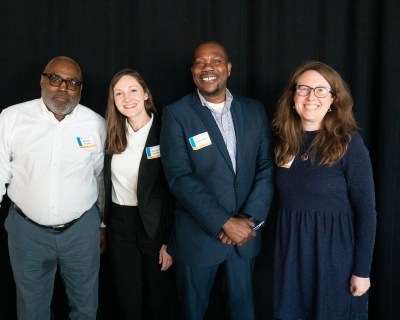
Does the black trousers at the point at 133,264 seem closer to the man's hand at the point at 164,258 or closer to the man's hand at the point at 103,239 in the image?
the man's hand at the point at 164,258

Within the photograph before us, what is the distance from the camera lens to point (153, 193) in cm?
204

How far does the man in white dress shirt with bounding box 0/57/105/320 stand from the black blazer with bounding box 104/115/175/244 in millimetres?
185

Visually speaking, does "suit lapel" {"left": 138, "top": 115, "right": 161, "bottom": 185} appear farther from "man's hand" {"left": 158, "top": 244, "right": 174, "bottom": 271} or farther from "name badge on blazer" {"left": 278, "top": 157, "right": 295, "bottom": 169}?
"name badge on blazer" {"left": 278, "top": 157, "right": 295, "bottom": 169}

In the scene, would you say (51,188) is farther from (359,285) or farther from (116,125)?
(359,285)

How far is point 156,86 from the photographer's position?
7.98ft

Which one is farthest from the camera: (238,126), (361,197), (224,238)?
(238,126)

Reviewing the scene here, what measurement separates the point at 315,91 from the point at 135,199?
A: 3.97 ft


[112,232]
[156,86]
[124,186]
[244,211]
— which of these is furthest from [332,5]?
[112,232]

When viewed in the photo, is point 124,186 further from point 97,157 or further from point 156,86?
point 156,86

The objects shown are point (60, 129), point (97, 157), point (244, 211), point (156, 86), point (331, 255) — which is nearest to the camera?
point (331, 255)

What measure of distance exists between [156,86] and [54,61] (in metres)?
0.69

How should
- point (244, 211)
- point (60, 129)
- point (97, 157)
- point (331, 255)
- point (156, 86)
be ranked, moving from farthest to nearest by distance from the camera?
point (156, 86) < point (97, 157) < point (60, 129) < point (244, 211) < point (331, 255)

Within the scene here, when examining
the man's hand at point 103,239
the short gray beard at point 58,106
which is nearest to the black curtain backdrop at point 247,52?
the man's hand at point 103,239

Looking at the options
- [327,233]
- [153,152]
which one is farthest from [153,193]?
[327,233]
